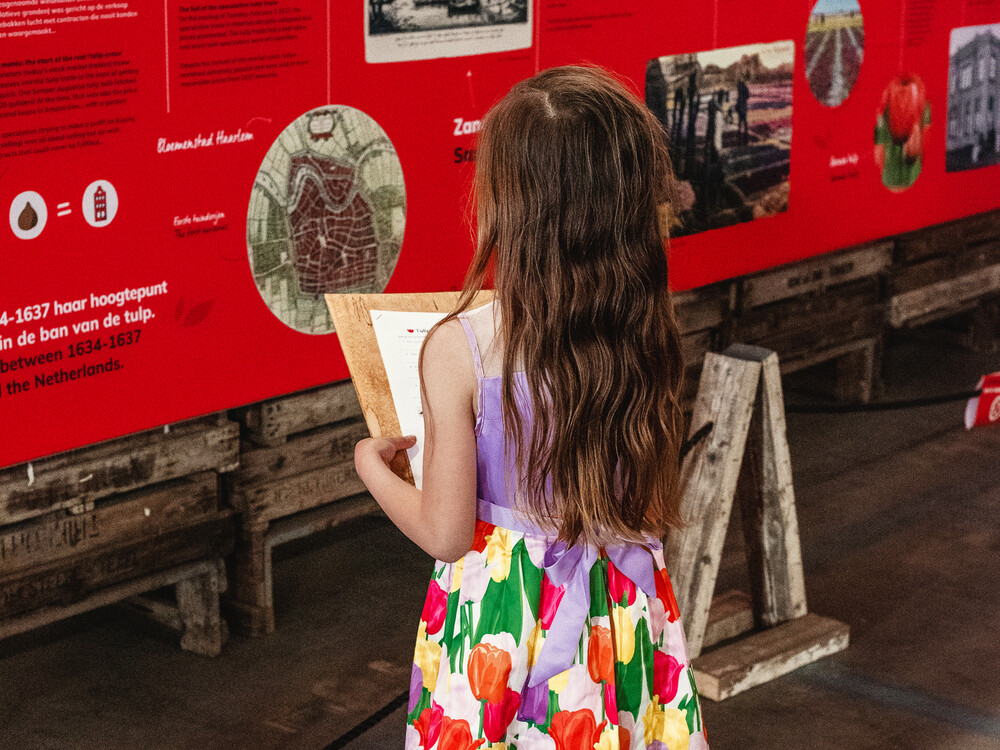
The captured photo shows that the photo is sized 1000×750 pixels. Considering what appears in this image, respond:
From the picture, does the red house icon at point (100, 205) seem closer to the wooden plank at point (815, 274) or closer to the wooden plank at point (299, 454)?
the wooden plank at point (299, 454)

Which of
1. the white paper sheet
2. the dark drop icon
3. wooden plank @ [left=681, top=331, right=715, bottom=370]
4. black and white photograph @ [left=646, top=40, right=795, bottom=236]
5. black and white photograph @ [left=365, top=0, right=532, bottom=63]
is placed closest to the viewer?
the white paper sheet

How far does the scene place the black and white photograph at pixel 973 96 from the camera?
6.52 meters

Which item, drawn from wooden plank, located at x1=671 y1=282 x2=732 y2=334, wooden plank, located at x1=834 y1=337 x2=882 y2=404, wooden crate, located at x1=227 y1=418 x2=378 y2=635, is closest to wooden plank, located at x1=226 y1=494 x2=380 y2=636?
wooden crate, located at x1=227 y1=418 x2=378 y2=635

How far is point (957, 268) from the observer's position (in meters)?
7.02

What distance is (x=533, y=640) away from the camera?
211 cm

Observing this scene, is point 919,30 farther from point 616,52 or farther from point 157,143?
point 157,143

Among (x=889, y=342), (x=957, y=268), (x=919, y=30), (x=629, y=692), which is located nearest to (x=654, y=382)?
(x=629, y=692)

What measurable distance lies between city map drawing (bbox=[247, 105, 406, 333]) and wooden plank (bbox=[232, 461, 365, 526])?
1.67 ft

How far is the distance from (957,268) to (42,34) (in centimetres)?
523

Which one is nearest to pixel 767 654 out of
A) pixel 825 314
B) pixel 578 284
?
pixel 578 284

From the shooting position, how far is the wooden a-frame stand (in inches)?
148

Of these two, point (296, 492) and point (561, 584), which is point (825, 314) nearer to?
point (296, 492)

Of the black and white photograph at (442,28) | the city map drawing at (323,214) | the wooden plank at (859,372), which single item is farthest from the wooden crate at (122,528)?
the wooden plank at (859,372)

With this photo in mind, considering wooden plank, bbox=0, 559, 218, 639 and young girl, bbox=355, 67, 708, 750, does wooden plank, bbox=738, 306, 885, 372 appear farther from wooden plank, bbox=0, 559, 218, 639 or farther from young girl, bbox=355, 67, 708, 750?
young girl, bbox=355, 67, 708, 750
